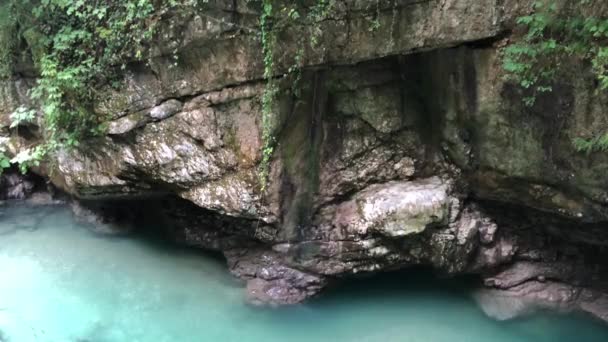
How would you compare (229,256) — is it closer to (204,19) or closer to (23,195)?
(204,19)

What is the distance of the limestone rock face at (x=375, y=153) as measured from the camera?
14.1 feet

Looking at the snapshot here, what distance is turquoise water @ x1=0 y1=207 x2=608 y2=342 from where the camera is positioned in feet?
16.9

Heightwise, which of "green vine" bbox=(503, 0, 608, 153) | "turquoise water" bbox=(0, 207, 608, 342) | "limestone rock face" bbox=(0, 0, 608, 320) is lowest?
"turquoise water" bbox=(0, 207, 608, 342)

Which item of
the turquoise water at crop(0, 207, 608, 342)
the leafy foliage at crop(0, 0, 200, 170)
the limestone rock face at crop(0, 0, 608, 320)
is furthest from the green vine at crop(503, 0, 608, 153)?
the leafy foliage at crop(0, 0, 200, 170)

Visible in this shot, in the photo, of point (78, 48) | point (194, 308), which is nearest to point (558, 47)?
point (194, 308)

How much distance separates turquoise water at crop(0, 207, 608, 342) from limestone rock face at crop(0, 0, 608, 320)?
A: 0.26 m

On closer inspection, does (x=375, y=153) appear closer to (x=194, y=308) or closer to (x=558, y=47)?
(x=558, y=47)

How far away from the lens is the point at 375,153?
511cm

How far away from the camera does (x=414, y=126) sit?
506cm

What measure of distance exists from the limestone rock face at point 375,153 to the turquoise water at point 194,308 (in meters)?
0.26

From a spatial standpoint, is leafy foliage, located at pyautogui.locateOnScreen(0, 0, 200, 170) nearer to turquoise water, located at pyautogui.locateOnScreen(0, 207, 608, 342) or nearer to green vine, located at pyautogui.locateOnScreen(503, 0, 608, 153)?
turquoise water, located at pyautogui.locateOnScreen(0, 207, 608, 342)

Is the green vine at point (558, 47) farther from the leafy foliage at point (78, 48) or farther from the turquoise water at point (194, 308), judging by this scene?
the leafy foliage at point (78, 48)

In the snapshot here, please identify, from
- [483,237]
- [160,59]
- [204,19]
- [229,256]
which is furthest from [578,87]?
[229,256]

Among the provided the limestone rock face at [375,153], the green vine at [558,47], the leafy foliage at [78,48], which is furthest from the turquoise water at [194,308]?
the green vine at [558,47]
